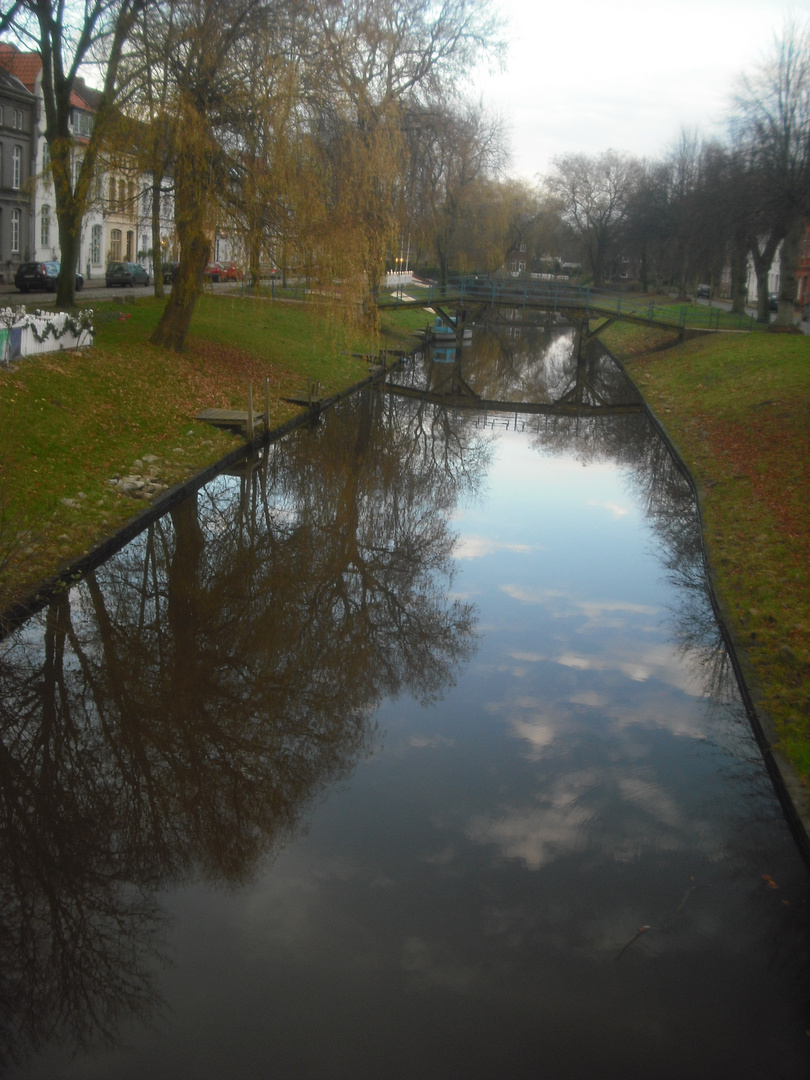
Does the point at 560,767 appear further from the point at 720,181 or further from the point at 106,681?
the point at 720,181

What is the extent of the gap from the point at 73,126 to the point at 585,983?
49841 millimetres

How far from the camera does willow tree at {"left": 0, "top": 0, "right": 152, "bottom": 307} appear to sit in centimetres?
2017

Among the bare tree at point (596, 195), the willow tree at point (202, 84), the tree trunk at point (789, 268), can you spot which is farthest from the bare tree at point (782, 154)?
the bare tree at point (596, 195)

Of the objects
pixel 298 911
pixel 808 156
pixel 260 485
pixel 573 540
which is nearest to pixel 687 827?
pixel 298 911

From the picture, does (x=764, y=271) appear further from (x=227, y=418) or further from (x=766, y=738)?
(x=766, y=738)

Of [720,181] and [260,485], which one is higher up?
[720,181]

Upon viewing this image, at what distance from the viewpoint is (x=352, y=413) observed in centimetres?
2423

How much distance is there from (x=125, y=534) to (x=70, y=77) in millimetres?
15764

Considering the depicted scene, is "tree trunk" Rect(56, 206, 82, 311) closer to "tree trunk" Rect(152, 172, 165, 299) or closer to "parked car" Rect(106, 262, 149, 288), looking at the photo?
"tree trunk" Rect(152, 172, 165, 299)

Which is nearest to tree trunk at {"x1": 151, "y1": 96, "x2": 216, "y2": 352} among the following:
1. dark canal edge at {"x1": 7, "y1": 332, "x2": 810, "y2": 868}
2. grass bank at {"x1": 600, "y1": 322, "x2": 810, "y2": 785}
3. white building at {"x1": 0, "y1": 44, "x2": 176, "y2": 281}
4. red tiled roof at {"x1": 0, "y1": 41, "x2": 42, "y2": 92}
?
white building at {"x1": 0, "y1": 44, "x2": 176, "y2": 281}

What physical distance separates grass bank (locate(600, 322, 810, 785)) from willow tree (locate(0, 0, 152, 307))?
46.6 ft

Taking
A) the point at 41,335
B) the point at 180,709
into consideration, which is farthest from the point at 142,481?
the point at 180,709

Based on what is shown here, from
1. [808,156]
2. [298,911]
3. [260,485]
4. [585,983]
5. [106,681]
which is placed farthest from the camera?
[808,156]

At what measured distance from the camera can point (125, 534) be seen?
11617 millimetres
